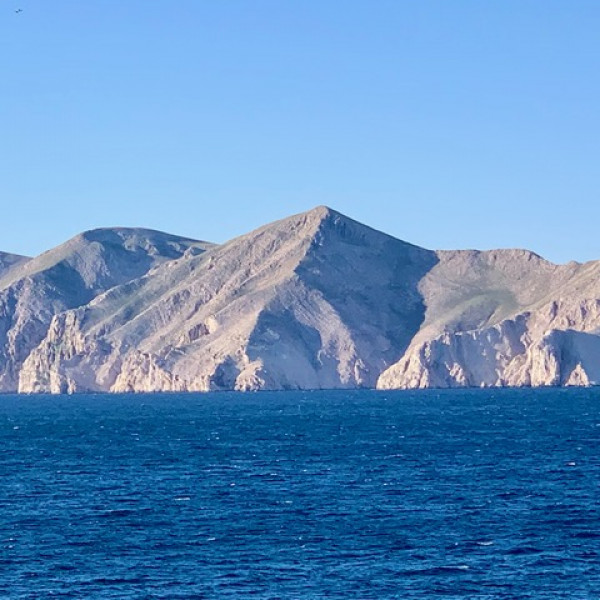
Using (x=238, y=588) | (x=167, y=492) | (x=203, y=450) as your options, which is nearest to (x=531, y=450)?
(x=203, y=450)

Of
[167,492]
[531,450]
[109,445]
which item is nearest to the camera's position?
[167,492]

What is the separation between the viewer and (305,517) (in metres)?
76.9

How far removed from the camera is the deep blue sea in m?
60.0

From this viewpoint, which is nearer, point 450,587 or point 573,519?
point 450,587

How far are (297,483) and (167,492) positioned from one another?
9.55 m

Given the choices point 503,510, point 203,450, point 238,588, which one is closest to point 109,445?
point 203,450

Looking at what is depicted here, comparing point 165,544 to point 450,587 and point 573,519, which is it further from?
point 573,519

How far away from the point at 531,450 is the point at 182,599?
65.7 m

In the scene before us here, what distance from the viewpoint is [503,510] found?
257ft

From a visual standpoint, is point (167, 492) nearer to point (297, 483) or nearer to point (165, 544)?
point (297, 483)

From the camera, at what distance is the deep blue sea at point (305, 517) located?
2361 inches

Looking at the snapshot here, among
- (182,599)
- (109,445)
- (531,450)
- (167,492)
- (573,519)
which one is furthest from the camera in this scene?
(109,445)

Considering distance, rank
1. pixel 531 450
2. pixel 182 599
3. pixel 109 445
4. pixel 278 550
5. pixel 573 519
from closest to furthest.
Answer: pixel 182 599
pixel 278 550
pixel 573 519
pixel 531 450
pixel 109 445

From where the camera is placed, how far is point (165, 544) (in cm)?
6894
